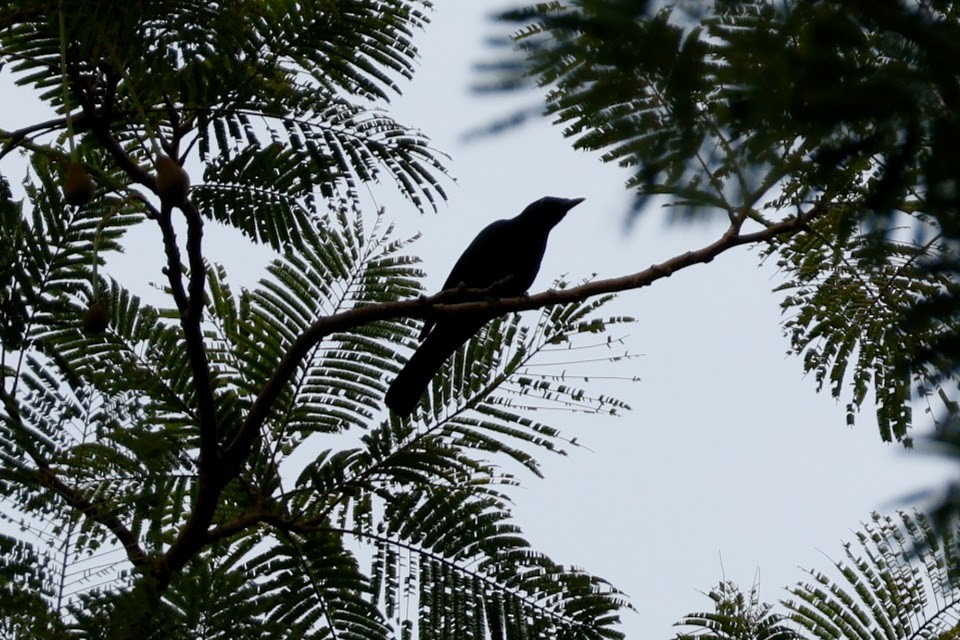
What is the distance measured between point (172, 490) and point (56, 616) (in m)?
1.06

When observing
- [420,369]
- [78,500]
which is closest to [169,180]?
[78,500]

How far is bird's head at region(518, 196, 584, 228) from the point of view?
6.30m

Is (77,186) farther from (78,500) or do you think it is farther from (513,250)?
(513,250)

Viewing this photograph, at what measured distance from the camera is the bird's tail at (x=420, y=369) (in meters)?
4.64

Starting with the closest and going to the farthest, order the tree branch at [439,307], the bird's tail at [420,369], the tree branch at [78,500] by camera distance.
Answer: the tree branch at [439,307], the tree branch at [78,500], the bird's tail at [420,369]

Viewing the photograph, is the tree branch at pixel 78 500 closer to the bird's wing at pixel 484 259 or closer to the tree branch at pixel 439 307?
the tree branch at pixel 439 307

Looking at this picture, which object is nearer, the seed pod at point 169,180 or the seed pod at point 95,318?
the seed pod at point 169,180

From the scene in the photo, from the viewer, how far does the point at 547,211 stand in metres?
6.36

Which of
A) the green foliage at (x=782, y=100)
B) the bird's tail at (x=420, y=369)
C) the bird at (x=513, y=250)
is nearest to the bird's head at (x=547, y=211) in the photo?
the bird at (x=513, y=250)

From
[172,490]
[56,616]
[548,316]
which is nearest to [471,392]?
[548,316]

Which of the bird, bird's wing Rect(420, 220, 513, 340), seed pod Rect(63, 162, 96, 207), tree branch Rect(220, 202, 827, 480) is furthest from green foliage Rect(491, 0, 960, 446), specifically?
bird's wing Rect(420, 220, 513, 340)

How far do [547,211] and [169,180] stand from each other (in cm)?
423

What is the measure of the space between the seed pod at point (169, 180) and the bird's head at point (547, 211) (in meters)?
4.07

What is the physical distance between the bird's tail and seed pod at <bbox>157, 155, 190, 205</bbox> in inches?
87.9
